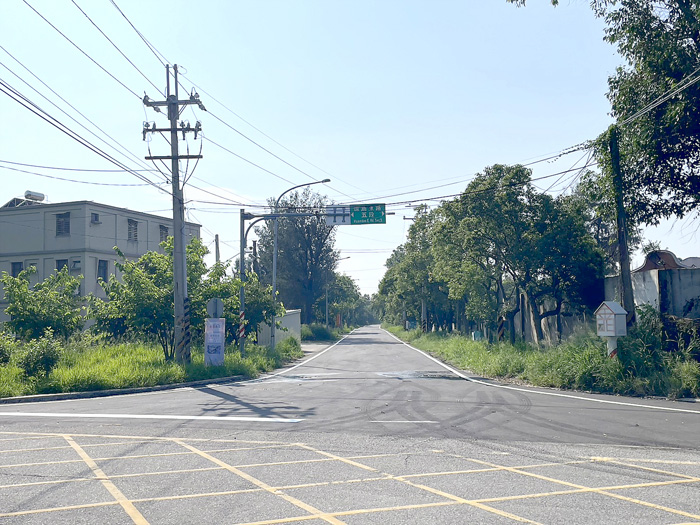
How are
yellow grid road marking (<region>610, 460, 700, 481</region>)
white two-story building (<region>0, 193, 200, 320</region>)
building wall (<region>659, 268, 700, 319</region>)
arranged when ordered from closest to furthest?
1. yellow grid road marking (<region>610, 460, 700, 481</region>)
2. building wall (<region>659, 268, 700, 319</region>)
3. white two-story building (<region>0, 193, 200, 320</region>)

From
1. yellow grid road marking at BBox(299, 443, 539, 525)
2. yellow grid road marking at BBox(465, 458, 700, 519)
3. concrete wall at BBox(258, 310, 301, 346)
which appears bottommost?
yellow grid road marking at BBox(465, 458, 700, 519)

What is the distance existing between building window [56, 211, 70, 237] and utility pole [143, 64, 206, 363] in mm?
27246

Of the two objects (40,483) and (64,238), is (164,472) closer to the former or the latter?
(40,483)

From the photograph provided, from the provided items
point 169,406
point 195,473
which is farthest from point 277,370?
point 195,473

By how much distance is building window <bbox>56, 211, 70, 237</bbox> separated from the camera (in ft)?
151

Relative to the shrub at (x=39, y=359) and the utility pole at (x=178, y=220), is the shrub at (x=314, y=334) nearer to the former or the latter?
the utility pole at (x=178, y=220)

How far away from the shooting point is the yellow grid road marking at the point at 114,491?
19.6 ft

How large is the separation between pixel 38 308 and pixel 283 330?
13.1 m

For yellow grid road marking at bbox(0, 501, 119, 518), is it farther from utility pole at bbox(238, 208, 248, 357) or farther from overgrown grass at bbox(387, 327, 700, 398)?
utility pole at bbox(238, 208, 248, 357)

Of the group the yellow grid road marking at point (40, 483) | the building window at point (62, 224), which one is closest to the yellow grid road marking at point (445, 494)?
the yellow grid road marking at point (40, 483)

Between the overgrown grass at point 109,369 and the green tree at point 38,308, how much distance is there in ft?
3.09

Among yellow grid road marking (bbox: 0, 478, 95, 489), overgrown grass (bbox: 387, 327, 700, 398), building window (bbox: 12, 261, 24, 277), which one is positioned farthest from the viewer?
building window (bbox: 12, 261, 24, 277)

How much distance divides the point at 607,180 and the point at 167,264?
15.3 meters

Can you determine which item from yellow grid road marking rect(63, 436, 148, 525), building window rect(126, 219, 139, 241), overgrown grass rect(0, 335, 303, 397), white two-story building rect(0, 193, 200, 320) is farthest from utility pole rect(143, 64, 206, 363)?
building window rect(126, 219, 139, 241)
